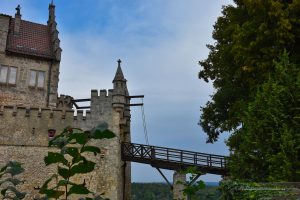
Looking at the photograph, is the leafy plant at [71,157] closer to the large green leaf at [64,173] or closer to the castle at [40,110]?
the large green leaf at [64,173]

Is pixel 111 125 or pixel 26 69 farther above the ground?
pixel 26 69

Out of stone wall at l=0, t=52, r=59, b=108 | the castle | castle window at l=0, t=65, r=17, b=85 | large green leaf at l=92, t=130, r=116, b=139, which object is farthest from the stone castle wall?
large green leaf at l=92, t=130, r=116, b=139

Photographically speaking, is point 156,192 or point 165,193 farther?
point 165,193

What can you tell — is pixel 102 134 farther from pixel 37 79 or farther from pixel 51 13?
pixel 51 13

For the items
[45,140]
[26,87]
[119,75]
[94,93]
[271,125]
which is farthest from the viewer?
[26,87]

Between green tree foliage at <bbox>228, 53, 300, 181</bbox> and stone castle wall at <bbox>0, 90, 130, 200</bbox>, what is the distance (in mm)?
8990

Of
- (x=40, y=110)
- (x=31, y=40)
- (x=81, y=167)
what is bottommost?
(x=81, y=167)

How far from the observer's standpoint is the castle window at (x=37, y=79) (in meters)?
25.3

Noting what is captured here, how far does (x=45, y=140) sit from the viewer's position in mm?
21828

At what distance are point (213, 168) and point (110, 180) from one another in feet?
21.0

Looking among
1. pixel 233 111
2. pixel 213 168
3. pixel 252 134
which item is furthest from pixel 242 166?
pixel 213 168

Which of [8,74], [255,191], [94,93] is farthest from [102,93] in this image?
[255,191]

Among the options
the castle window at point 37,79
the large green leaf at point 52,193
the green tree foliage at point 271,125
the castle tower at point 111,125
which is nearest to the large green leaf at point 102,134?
the large green leaf at point 52,193

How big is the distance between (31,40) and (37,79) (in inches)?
139
